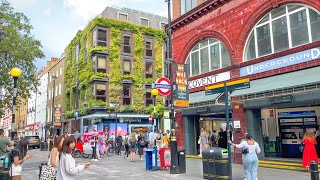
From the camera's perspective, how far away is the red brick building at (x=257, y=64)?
1294cm

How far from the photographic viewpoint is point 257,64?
14.9m

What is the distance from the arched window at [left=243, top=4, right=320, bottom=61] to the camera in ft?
42.9

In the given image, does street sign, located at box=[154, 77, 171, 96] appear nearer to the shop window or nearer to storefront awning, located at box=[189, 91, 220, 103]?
storefront awning, located at box=[189, 91, 220, 103]

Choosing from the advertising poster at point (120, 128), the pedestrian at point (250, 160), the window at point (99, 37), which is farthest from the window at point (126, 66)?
the pedestrian at point (250, 160)

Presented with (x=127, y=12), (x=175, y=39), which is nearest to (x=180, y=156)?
(x=175, y=39)

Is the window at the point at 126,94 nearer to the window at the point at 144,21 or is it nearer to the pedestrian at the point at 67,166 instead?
the window at the point at 144,21

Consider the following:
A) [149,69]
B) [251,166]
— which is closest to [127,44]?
[149,69]

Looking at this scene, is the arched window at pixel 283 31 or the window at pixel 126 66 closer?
the arched window at pixel 283 31

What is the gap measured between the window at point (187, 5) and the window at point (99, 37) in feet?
56.7

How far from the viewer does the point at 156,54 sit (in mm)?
40500

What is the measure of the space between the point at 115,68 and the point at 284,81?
26275mm

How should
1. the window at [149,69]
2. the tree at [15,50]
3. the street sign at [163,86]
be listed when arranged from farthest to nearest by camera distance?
the window at [149,69], the tree at [15,50], the street sign at [163,86]

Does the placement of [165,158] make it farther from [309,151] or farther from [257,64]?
[257,64]

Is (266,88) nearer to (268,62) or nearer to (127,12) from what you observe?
(268,62)
